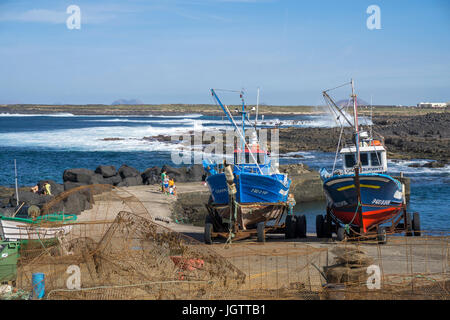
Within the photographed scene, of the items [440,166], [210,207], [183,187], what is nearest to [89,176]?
[183,187]

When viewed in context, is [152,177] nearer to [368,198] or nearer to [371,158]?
[371,158]

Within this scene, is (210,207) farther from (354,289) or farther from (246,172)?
(354,289)

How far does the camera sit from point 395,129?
263 ft

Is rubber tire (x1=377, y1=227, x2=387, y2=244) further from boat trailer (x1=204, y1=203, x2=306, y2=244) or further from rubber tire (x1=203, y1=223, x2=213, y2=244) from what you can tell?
rubber tire (x1=203, y1=223, x2=213, y2=244)

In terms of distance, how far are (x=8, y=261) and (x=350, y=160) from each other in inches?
460

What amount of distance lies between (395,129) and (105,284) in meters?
74.5

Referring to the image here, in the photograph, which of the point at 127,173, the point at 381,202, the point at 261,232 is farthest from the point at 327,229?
the point at 127,173

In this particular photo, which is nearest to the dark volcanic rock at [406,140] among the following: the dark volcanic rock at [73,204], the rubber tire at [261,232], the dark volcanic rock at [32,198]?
the rubber tire at [261,232]

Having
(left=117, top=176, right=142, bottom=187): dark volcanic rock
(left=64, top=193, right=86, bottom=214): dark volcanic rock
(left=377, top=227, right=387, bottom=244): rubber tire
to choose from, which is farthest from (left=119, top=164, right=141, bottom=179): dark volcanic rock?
(left=377, top=227, right=387, bottom=244): rubber tire

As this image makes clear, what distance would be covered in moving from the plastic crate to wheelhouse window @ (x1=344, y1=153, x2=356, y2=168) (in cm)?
1126

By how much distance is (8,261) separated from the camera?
464 inches

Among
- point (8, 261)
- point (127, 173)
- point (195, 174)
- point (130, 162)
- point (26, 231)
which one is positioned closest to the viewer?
point (8, 261)

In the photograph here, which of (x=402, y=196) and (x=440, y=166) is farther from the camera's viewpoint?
(x=440, y=166)

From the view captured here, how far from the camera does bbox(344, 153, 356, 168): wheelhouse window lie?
19297 mm
